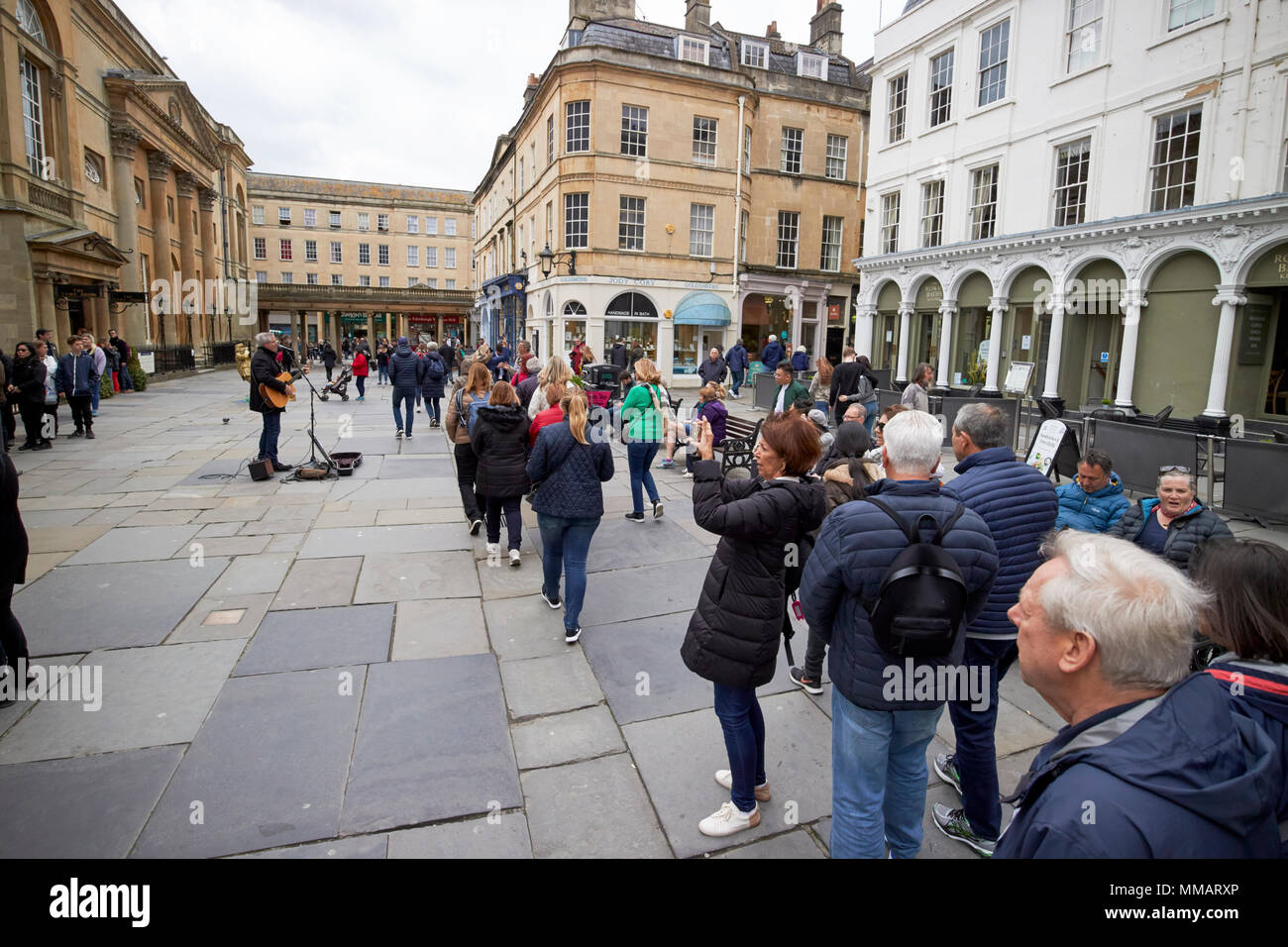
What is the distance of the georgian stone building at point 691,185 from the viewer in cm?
2614

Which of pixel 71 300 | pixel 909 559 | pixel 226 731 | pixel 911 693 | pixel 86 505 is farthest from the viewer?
pixel 71 300

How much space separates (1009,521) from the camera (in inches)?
128

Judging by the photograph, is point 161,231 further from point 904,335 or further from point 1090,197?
point 1090,197

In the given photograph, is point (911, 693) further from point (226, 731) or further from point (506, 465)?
point (506, 465)

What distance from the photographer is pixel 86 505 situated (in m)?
8.52

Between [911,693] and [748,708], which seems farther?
[748,708]

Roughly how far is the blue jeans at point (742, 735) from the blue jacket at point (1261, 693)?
173cm

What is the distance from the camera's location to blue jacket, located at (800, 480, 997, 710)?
250 cm

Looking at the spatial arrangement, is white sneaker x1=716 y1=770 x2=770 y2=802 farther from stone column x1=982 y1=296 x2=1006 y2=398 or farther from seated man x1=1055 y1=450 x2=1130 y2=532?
stone column x1=982 y1=296 x2=1006 y2=398

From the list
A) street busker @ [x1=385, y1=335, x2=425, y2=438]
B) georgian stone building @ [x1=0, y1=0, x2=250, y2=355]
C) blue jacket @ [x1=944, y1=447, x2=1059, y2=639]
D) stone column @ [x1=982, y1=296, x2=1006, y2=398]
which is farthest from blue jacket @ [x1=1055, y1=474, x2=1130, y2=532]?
georgian stone building @ [x1=0, y1=0, x2=250, y2=355]

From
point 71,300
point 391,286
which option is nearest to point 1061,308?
point 71,300

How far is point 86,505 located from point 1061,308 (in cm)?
1886
